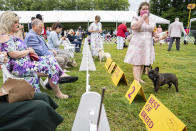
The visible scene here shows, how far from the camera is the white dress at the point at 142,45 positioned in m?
3.51

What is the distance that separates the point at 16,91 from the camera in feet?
4.83

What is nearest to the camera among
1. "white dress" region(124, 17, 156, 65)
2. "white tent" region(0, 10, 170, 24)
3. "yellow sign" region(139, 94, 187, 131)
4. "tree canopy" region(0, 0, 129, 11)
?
"yellow sign" region(139, 94, 187, 131)

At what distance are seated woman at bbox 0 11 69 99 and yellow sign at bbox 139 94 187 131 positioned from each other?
5.54ft

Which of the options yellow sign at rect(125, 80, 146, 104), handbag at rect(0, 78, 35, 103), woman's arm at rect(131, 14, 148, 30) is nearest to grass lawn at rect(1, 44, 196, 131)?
yellow sign at rect(125, 80, 146, 104)

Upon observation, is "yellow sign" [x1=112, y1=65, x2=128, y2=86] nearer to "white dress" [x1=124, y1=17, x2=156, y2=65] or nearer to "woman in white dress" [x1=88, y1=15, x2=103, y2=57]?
"white dress" [x1=124, y1=17, x2=156, y2=65]

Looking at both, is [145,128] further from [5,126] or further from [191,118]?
[5,126]

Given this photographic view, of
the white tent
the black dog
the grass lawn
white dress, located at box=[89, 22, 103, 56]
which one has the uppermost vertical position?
the white tent

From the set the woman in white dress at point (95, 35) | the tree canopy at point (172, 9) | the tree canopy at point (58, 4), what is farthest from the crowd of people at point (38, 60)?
the tree canopy at point (58, 4)

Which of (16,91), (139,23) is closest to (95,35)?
(139,23)

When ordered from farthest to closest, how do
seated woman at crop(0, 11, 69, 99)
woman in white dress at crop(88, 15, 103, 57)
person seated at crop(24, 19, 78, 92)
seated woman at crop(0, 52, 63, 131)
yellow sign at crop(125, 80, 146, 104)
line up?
woman in white dress at crop(88, 15, 103, 57) < person seated at crop(24, 19, 78, 92) < yellow sign at crop(125, 80, 146, 104) < seated woman at crop(0, 11, 69, 99) < seated woman at crop(0, 52, 63, 131)

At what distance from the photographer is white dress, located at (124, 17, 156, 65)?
3508 millimetres

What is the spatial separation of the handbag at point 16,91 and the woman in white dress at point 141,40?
2.62m

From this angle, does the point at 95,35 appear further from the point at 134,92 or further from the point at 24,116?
the point at 24,116

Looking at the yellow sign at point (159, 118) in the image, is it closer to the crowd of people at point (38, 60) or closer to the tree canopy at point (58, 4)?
the crowd of people at point (38, 60)
